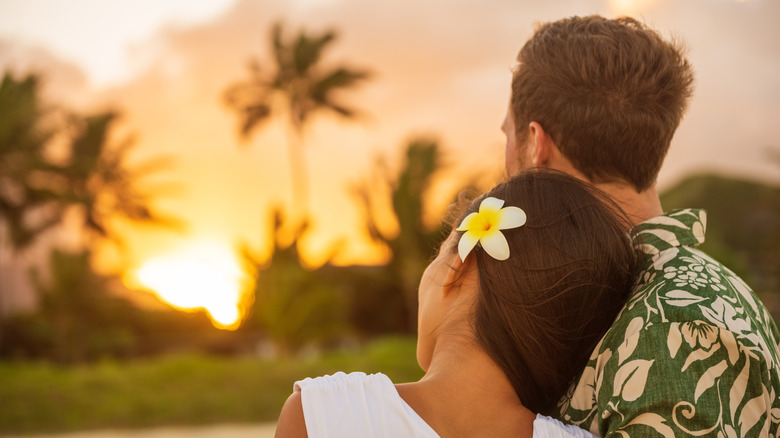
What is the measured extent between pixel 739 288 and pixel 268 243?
2037cm

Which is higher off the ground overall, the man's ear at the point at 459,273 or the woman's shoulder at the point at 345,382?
the man's ear at the point at 459,273

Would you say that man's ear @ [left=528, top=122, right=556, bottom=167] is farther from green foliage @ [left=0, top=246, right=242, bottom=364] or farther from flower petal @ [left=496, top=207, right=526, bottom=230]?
green foliage @ [left=0, top=246, right=242, bottom=364]

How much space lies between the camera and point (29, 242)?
27.4 metres

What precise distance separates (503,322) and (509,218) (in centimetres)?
22

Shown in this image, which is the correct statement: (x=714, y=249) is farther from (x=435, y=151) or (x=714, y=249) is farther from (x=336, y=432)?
(x=336, y=432)

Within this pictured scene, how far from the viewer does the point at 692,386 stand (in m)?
1.56

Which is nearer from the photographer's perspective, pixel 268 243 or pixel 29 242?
pixel 268 243

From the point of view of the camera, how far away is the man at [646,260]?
1.57 meters

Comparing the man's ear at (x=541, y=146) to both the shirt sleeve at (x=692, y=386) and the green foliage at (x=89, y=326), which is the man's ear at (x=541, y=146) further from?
the green foliage at (x=89, y=326)

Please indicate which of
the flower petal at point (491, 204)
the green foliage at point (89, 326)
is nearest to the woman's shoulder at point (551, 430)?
the flower petal at point (491, 204)

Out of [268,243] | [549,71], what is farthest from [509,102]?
[268,243]

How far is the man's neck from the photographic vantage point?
217 cm

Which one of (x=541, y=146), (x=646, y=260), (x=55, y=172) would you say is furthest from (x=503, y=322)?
(x=55, y=172)

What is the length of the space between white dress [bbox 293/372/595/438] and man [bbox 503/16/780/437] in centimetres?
46
